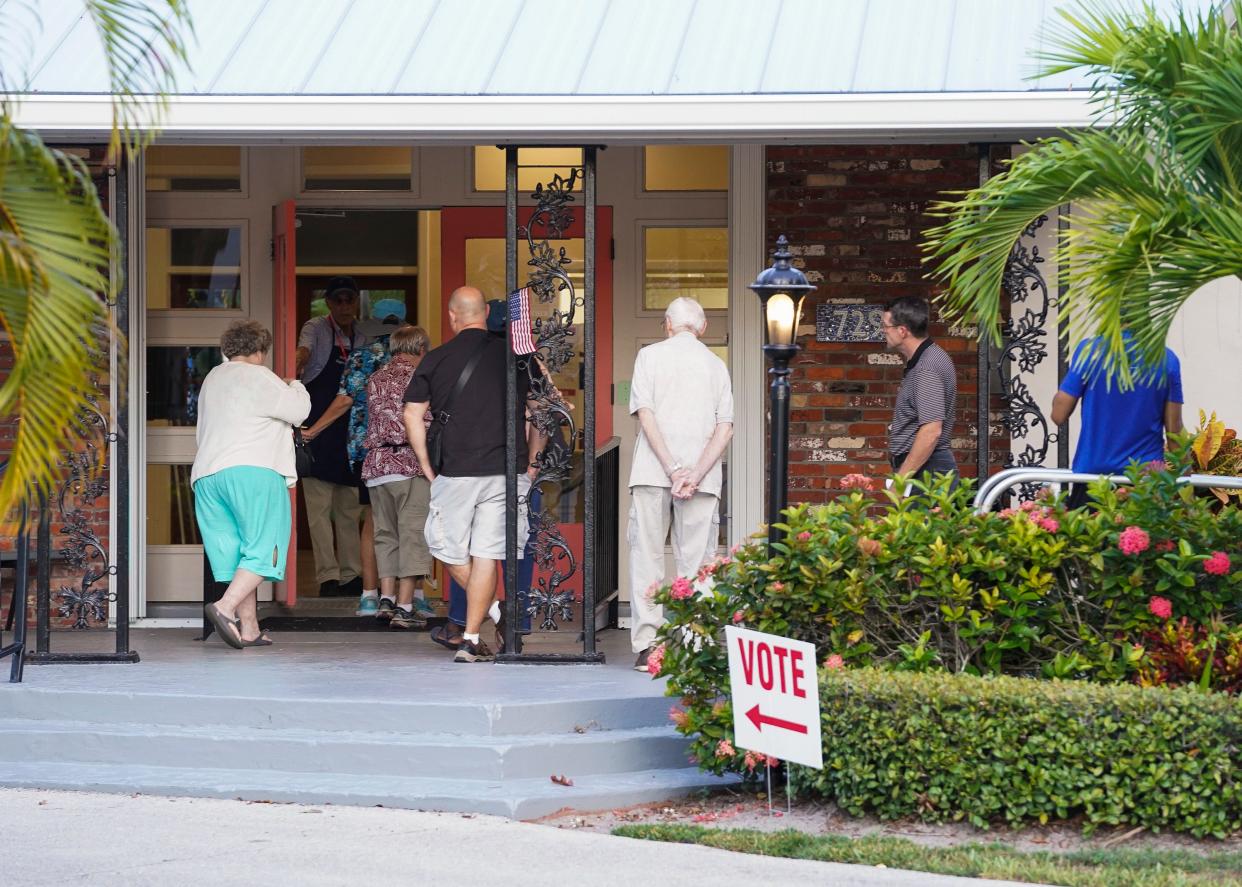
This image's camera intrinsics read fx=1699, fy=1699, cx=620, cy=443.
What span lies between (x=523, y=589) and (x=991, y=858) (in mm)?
3321

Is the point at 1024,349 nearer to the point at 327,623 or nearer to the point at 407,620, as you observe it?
the point at 407,620

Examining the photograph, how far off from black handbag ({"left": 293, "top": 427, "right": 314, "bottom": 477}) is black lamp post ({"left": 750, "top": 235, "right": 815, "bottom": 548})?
148 inches

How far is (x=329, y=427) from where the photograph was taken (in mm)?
10352

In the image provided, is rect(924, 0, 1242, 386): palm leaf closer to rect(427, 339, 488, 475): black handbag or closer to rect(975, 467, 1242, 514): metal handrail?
rect(975, 467, 1242, 514): metal handrail

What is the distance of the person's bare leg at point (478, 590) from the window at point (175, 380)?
2822 mm

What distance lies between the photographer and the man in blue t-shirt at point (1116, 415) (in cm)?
740

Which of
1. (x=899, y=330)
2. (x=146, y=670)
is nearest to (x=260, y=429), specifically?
(x=146, y=670)

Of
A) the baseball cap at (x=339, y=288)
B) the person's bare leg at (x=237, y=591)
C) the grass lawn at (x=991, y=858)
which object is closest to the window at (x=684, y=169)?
the baseball cap at (x=339, y=288)

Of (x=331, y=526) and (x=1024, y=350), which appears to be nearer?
(x=1024, y=350)

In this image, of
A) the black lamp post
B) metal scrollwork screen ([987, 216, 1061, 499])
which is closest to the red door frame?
metal scrollwork screen ([987, 216, 1061, 499])

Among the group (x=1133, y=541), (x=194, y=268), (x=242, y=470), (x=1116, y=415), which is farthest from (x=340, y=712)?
(x=194, y=268)

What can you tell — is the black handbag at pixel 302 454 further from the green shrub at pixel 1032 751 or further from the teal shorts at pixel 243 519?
the green shrub at pixel 1032 751

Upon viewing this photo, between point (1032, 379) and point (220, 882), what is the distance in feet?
18.2

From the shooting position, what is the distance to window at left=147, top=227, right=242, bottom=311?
1040 cm
